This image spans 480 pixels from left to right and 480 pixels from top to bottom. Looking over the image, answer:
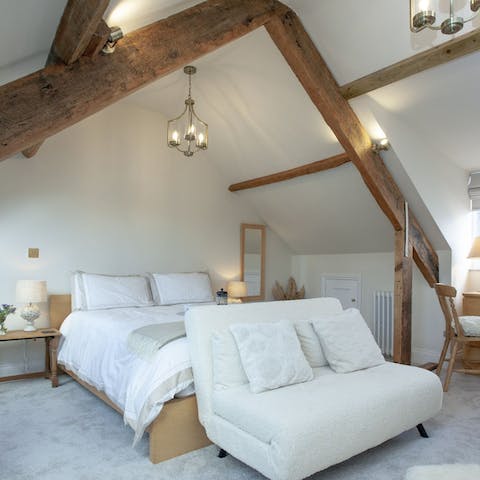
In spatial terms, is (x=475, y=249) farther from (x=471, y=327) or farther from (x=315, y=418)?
(x=315, y=418)

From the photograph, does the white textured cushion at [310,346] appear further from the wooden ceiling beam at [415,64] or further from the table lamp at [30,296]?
the table lamp at [30,296]

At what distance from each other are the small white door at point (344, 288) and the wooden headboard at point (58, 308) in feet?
11.1

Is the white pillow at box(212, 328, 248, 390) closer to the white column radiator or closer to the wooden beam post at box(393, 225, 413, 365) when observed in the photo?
the wooden beam post at box(393, 225, 413, 365)

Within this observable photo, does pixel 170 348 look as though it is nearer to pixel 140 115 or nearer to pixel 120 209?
pixel 120 209

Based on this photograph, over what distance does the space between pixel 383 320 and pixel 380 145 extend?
2.30m

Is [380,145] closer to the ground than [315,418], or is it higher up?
higher up

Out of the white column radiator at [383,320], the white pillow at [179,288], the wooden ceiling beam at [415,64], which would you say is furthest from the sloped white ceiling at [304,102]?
the white pillow at [179,288]

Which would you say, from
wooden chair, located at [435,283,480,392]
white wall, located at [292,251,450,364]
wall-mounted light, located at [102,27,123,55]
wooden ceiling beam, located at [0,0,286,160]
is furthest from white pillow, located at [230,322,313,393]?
white wall, located at [292,251,450,364]

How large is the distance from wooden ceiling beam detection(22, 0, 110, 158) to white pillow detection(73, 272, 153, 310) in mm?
2369

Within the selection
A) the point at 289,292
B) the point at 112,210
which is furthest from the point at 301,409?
the point at 289,292

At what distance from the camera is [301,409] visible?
205cm

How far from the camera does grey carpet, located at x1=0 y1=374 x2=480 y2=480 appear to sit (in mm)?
2264

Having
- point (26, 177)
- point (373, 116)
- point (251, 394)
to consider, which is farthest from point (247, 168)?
point (251, 394)

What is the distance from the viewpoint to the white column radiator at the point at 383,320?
16.9 feet
